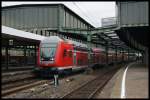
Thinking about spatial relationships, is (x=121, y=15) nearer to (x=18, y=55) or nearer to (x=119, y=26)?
(x=119, y=26)

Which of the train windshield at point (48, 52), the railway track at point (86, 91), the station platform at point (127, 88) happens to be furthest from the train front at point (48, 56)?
the station platform at point (127, 88)

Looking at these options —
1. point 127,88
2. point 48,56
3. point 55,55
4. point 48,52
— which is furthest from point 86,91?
point 48,52

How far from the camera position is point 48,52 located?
24.9 meters

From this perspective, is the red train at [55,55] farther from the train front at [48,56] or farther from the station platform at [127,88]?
the station platform at [127,88]

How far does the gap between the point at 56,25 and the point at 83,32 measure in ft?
45.8

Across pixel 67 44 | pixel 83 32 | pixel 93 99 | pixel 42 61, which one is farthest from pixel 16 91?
pixel 83 32

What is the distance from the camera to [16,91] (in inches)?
663

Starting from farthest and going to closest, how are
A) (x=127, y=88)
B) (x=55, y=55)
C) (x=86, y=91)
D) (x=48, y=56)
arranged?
(x=48, y=56) → (x=55, y=55) → (x=86, y=91) → (x=127, y=88)

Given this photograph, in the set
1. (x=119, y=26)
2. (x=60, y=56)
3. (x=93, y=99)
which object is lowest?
(x=93, y=99)

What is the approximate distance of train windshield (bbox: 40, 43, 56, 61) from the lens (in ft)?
81.1

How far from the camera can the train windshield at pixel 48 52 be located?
24.7 metres

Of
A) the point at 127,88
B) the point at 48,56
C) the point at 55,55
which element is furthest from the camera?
the point at 48,56

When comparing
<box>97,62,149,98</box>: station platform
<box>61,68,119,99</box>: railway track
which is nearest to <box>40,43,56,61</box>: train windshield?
<box>61,68,119,99</box>: railway track

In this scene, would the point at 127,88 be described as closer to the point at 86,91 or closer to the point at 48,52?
the point at 86,91
